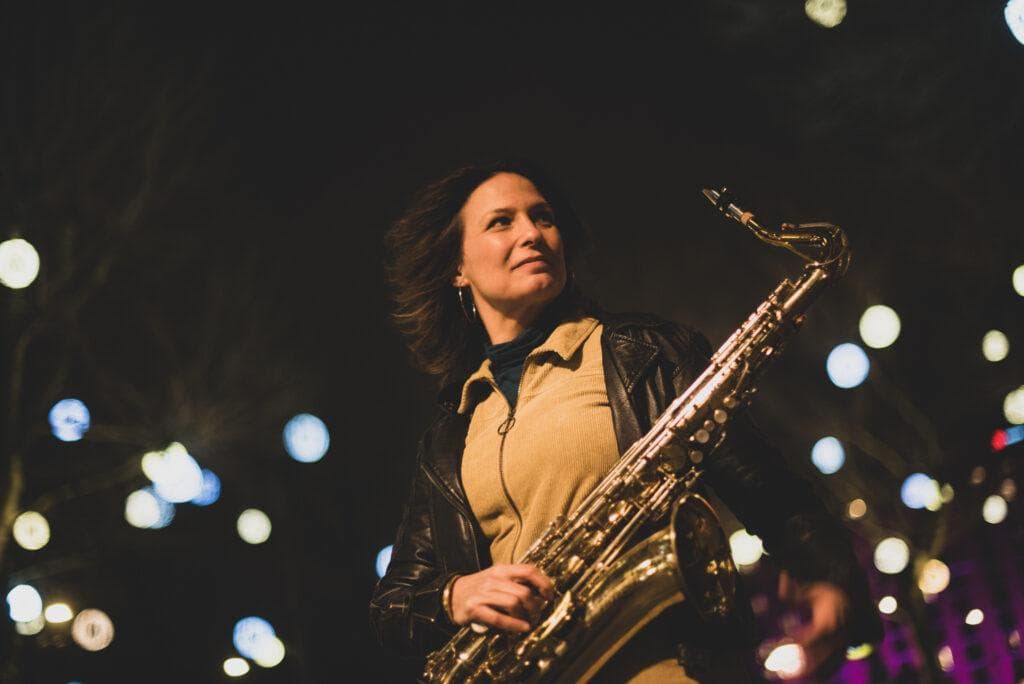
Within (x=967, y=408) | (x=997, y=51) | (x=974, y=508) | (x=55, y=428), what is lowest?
(x=55, y=428)

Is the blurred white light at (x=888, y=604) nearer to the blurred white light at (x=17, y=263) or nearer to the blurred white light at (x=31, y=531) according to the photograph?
the blurred white light at (x=31, y=531)

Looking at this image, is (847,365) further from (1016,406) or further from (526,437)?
(526,437)

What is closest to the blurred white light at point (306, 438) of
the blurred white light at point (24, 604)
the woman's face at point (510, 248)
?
the blurred white light at point (24, 604)

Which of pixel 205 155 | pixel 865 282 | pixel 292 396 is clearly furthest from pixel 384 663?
pixel 865 282

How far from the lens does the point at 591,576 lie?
258 cm

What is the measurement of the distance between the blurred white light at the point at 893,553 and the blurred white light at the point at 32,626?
39.6 ft

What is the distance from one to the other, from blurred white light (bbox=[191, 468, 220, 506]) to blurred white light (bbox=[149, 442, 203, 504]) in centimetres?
6

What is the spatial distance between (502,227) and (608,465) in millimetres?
1138

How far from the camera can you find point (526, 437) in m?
2.65

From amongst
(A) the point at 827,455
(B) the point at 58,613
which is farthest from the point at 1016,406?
(B) the point at 58,613

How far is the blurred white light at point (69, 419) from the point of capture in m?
10.9

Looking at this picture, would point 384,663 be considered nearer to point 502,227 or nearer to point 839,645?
point 502,227

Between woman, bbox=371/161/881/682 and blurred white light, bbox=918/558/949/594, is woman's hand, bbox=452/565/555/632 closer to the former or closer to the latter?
woman, bbox=371/161/881/682

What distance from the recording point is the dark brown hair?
142 inches
